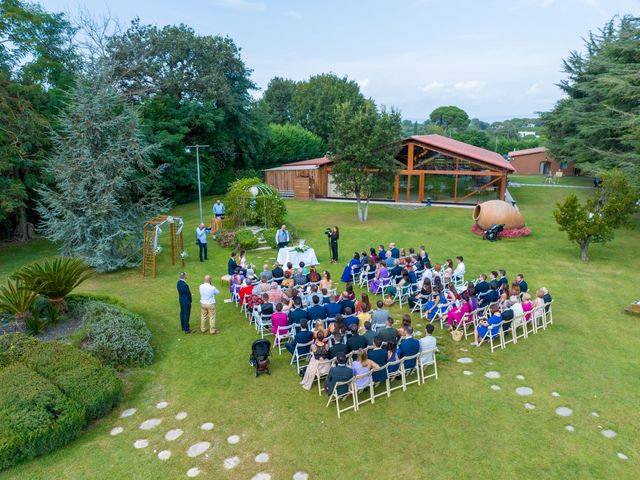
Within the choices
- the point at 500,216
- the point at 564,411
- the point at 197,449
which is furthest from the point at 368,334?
the point at 500,216

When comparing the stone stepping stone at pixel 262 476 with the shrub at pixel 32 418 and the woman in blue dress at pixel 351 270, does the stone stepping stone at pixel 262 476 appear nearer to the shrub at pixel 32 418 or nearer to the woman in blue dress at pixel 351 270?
the shrub at pixel 32 418

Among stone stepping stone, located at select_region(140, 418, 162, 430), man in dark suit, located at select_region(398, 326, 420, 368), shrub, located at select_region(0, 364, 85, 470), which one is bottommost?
stone stepping stone, located at select_region(140, 418, 162, 430)

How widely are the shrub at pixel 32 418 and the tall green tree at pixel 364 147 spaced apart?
1877 cm

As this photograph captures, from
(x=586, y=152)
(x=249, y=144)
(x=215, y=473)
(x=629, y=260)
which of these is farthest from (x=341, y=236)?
(x=586, y=152)

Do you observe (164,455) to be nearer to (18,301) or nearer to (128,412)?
(128,412)

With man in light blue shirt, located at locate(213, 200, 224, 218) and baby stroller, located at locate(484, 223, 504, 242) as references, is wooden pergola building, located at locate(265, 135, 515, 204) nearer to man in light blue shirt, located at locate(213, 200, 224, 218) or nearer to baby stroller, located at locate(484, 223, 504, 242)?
baby stroller, located at locate(484, 223, 504, 242)

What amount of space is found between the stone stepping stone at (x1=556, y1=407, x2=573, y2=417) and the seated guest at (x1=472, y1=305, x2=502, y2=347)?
7.71 feet

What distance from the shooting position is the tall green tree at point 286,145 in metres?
42.2

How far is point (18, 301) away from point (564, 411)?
1164 centimetres

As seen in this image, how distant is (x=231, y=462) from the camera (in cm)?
627

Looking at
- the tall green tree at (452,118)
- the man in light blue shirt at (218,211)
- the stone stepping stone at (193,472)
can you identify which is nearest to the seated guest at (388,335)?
the stone stepping stone at (193,472)

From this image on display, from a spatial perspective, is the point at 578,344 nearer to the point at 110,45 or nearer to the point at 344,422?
the point at 344,422

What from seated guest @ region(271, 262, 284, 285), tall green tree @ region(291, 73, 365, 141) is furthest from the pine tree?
tall green tree @ region(291, 73, 365, 141)

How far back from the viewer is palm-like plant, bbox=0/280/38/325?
9470mm
